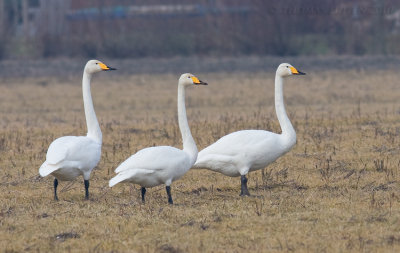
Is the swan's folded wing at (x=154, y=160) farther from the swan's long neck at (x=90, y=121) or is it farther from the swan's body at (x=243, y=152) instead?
the swan's long neck at (x=90, y=121)

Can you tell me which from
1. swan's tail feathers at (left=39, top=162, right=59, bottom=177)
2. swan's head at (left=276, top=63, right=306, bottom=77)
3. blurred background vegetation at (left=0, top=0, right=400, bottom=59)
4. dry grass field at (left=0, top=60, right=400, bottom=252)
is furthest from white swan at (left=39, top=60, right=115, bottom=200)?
blurred background vegetation at (left=0, top=0, right=400, bottom=59)

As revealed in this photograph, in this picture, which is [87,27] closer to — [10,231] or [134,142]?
[134,142]

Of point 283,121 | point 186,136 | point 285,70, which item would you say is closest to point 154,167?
point 186,136

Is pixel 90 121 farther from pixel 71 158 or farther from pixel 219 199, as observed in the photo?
pixel 219 199

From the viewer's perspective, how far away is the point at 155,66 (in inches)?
1179

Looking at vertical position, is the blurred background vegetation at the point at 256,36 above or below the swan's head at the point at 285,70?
below

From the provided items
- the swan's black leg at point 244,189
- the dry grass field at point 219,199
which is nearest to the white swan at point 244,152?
the swan's black leg at point 244,189

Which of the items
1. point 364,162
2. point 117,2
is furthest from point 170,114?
point 117,2

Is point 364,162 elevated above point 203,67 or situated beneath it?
elevated above

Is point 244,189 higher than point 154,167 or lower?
lower

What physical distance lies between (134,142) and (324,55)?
21.1 m

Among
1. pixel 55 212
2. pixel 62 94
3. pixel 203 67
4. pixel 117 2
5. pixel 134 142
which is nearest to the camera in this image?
pixel 55 212

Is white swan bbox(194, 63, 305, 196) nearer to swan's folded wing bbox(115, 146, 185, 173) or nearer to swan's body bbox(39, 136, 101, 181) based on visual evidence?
swan's folded wing bbox(115, 146, 185, 173)

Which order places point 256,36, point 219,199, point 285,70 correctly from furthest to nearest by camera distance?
point 256,36
point 285,70
point 219,199
